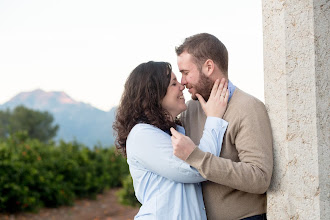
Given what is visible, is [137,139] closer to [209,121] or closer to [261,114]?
[209,121]

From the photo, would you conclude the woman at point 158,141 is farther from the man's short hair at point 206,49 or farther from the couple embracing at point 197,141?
the man's short hair at point 206,49

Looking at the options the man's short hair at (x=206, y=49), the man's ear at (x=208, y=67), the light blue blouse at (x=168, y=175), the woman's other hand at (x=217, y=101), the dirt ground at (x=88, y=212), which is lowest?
the dirt ground at (x=88, y=212)

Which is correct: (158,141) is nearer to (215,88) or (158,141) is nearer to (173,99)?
(173,99)

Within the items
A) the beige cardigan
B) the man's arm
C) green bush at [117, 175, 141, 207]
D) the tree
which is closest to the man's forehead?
the beige cardigan

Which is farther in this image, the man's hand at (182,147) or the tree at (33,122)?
the tree at (33,122)

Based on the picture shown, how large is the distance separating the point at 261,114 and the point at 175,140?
0.49 m

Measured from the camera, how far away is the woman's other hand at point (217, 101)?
2.29 m

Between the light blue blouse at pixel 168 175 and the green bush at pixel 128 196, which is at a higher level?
the light blue blouse at pixel 168 175

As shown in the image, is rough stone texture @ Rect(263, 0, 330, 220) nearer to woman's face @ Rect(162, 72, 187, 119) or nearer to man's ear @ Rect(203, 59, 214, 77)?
man's ear @ Rect(203, 59, 214, 77)

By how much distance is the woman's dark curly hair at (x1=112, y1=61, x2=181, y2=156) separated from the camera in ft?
7.90

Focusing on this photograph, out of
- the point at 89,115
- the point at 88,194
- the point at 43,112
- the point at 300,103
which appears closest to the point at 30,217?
the point at 88,194

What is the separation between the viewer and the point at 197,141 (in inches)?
98.3

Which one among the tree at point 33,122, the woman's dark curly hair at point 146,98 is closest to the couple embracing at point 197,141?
the woman's dark curly hair at point 146,98

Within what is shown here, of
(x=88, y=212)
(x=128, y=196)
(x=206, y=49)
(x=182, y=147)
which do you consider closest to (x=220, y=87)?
(x=206, y=49)
